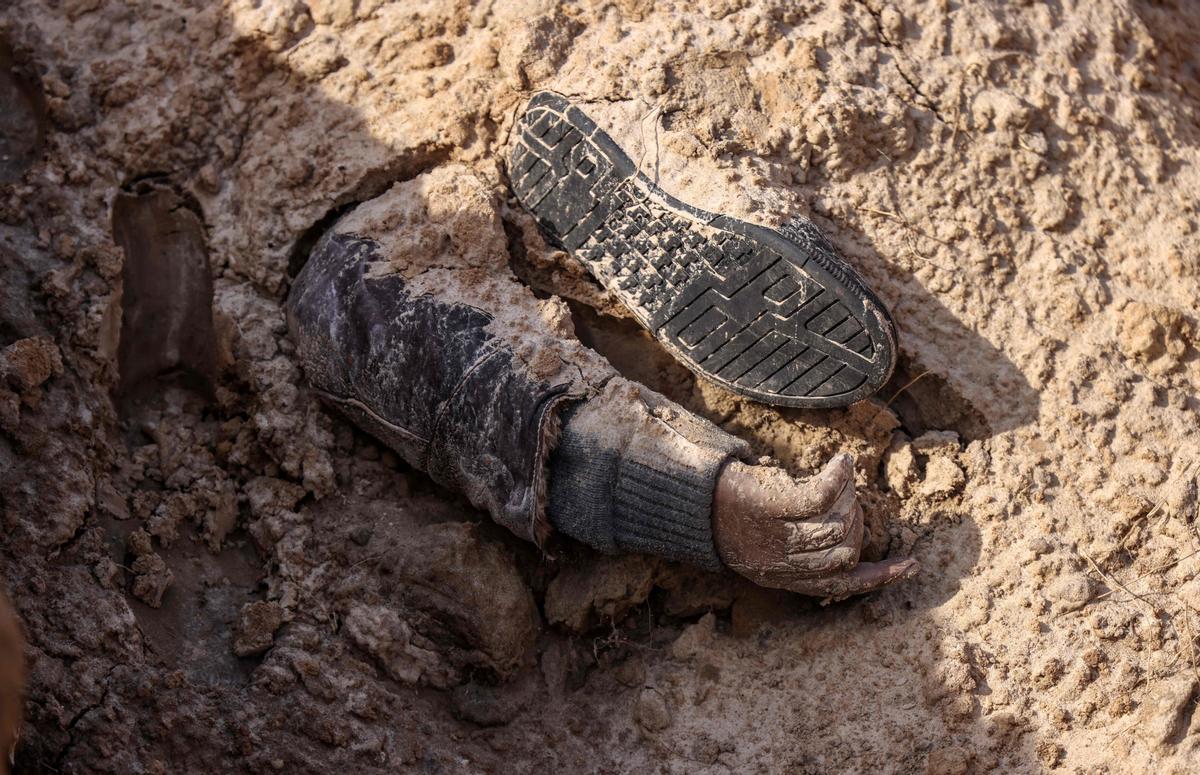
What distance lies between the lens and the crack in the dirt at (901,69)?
290cm

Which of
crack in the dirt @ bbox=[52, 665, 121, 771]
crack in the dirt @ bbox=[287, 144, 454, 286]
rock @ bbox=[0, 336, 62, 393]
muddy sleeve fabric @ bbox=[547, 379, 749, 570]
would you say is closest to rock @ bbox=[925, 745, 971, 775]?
muddy sleeve fabric @ bbox=[547, 379, 749, 570]

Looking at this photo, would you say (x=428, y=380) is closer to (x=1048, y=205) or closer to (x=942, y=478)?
(x=942, y=478)

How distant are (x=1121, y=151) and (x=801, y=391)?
1.15 meters

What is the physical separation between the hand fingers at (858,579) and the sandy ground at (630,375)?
12cm

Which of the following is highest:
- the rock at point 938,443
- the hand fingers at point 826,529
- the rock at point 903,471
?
the hand fingers at point 826,529

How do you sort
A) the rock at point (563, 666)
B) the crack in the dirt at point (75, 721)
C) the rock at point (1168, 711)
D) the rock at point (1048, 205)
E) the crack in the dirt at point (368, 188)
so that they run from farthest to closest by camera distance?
the crack in the dirt at point (368, 188) → the rock at point (1048, 205) → the rock at point (563, 666) → the rock at point (1168, 711) → the crack in the dirt at point (75, 721)

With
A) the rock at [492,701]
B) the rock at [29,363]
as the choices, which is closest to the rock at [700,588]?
the rock at [492,701]

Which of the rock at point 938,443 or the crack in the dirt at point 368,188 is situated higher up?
the crack in the dirt at point 368,188

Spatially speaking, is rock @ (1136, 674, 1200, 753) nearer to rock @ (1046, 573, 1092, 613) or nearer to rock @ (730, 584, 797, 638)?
rock @ (1046, 573, 1092, 613)

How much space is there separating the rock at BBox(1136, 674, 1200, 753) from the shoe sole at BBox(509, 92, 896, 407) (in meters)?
0.87

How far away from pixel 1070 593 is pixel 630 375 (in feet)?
3.69

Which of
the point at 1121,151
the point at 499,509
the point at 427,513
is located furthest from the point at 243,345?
the point at 1121,151

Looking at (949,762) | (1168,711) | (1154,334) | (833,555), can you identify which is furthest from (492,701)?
(1154,334)

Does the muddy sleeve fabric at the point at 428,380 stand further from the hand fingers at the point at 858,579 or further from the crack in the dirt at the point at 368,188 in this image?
the hand fingers at the point at 858,579
